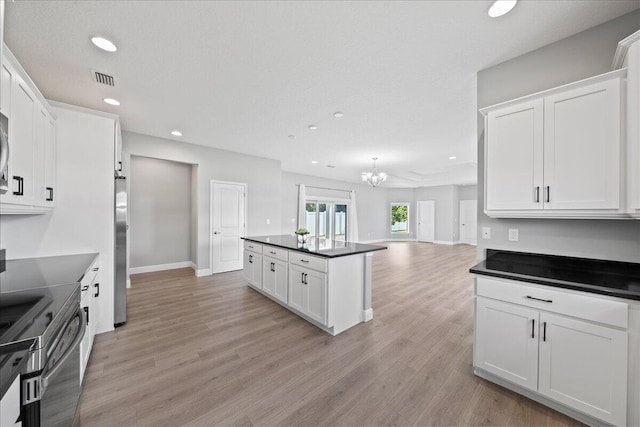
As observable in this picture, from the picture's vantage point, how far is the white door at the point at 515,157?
1.97 metres

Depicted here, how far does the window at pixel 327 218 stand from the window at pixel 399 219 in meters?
3.12

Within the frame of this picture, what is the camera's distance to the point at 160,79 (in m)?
2.73

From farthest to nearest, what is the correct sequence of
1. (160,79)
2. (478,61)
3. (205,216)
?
(205,216)
(160,79)
(478,61)

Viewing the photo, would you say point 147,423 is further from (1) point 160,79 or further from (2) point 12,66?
(1) point 160,79

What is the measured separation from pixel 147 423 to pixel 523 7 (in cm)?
380

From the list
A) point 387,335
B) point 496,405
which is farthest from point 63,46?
point 496,405

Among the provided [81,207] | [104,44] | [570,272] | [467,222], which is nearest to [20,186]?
[81,207]

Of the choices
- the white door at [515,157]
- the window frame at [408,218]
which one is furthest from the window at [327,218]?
the white door at [515,157]

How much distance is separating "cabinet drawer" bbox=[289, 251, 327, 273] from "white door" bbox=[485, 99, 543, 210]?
1664 mm

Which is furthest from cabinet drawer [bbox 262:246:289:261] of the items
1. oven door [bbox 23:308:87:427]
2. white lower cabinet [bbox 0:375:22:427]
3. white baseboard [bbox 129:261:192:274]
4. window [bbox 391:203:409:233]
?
window [bbox 391:203:409:233]

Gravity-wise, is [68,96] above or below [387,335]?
above

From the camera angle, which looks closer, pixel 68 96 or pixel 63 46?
pixel 63 46

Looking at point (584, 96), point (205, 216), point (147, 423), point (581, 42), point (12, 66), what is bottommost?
point (147, 423)

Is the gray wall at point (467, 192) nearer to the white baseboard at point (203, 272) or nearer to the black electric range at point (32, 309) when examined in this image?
the white baseboard at point (203, 272)
